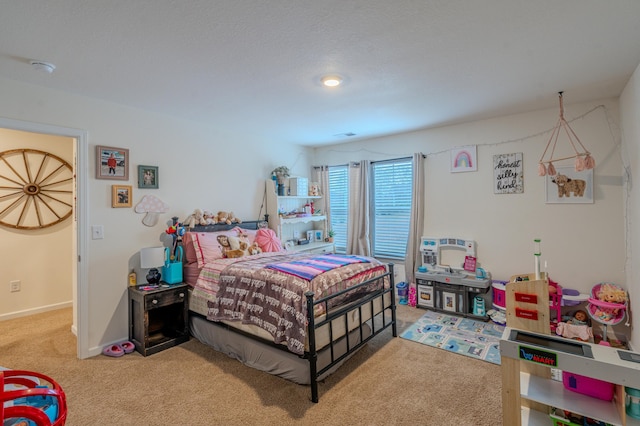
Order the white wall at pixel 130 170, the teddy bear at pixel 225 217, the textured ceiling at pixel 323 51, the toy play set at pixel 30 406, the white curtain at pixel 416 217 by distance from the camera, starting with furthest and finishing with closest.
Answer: the white curtain at pixel 416 217, the teddy bear at pixel 225 217, the white wall at pixel 130 170, the textured ceiling at pixel 323 51, the toy play set at pixel 30 406

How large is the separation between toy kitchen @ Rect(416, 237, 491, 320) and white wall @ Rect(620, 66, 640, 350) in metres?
1.27

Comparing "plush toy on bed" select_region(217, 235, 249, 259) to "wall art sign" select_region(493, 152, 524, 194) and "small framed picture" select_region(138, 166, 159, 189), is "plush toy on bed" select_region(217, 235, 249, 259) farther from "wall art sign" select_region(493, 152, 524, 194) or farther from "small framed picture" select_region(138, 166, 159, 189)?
"wall art sign" select_region(493, 152, 524, 194)

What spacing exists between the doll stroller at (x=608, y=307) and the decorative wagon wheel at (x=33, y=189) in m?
6.61

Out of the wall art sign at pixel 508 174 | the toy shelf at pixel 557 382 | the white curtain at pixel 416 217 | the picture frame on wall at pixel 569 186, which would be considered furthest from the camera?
the white curtain at pixel 416 217

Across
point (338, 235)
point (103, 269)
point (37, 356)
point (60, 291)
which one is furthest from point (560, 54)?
point (60, 291)

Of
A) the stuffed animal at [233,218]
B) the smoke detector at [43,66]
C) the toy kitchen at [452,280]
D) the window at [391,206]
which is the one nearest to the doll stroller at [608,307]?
the toy kitchen at [452,280]

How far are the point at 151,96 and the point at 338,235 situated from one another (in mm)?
3573

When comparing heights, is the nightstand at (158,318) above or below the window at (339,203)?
below

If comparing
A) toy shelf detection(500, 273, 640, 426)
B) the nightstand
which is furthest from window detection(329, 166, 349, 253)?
toy shelf detection(500, 273, 640, 426)

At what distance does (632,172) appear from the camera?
278cm

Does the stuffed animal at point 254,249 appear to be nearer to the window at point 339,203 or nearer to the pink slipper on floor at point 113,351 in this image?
the pink slipper on floor at point 113,351

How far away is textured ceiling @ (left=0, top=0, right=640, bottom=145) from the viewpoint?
1724 millimetres

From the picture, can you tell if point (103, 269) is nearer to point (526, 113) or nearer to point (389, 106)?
point (389, 106)

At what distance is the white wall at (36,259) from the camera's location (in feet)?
13.2
